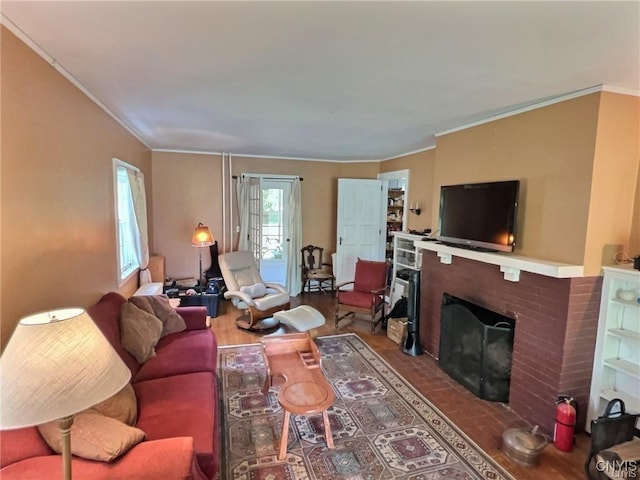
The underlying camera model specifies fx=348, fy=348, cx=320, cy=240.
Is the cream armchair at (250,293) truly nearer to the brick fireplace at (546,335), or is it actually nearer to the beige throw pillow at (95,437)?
the brick fireplace at (546,335)

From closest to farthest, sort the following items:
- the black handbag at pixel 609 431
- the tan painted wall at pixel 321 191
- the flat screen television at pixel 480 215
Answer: the black handbag at pixel 609 431 < the flat screen television at pixel 480 215 < the tan painted wall at pixel 321 191

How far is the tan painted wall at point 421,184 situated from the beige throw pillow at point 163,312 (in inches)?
131

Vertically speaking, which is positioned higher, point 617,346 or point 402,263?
point 402,263

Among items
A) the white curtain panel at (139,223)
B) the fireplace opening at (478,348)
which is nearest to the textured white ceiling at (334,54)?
the white curtain panel at (139,223)

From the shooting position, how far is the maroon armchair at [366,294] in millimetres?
4547

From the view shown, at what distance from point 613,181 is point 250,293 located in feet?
12.8

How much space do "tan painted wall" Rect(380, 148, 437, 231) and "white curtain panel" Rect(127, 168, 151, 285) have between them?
3.69 m

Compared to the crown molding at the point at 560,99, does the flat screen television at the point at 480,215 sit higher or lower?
lower

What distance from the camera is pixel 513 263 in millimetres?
2705

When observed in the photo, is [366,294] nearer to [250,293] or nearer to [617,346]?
[250,293]

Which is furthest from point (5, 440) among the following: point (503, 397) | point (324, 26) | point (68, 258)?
point (503, 397)

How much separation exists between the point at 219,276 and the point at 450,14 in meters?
5.00

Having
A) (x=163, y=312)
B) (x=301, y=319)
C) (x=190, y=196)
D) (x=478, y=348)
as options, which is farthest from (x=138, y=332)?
(x=190, y=196)

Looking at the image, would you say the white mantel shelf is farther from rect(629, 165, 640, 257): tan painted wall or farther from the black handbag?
the black handbag
